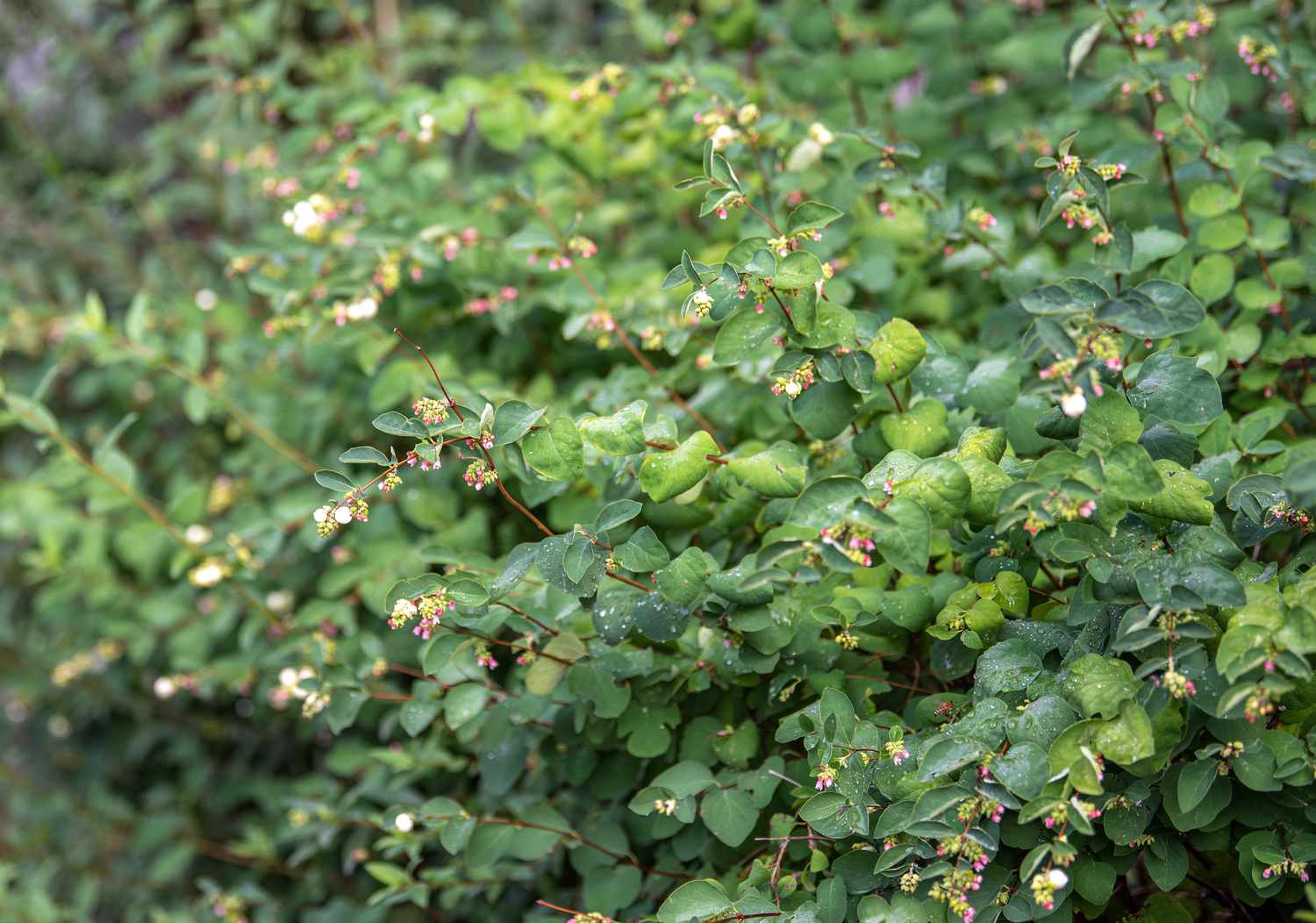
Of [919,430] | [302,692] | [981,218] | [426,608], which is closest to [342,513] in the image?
[426,608]

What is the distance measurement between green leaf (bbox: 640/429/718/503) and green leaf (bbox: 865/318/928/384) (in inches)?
9.3

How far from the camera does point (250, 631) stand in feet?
6.57

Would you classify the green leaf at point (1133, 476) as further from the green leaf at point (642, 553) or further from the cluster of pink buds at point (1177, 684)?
the green leaf at point (642, 553)

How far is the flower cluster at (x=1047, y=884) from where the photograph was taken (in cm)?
99

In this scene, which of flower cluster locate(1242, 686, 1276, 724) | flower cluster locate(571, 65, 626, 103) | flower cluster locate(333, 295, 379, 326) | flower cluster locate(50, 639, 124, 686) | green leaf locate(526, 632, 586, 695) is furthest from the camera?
flower cluster locate(50, 639, 124, 686)

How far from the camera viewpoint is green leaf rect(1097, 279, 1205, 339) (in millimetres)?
1034

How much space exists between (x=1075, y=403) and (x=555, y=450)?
552 mm

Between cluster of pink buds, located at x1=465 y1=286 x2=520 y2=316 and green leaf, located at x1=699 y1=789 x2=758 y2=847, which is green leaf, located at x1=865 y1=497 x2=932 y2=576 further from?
cluster of pink buds, located at x1=465 y1=286 x2=520 y2=316

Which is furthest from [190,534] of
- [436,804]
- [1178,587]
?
[1178,587]

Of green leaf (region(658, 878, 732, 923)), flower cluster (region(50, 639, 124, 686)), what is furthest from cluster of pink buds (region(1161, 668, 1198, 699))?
flower cluster (region(50, 639, 124, 686))

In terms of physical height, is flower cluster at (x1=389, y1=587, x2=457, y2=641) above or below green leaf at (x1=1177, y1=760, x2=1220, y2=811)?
above

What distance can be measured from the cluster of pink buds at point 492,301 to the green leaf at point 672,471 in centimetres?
75

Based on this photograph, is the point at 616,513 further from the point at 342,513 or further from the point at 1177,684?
the point at 1177,684

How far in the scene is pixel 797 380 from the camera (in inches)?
49.3
